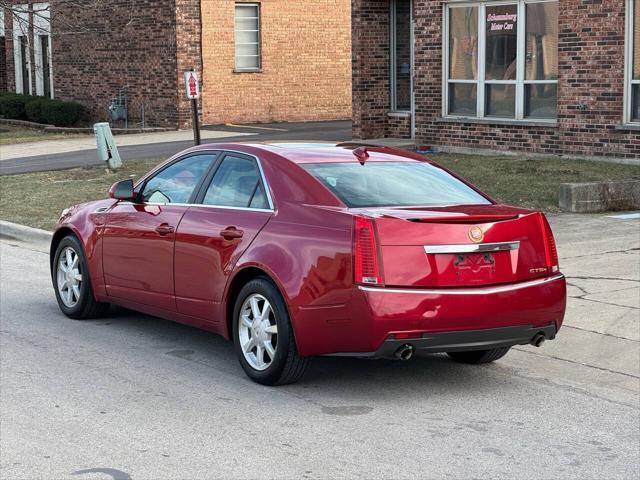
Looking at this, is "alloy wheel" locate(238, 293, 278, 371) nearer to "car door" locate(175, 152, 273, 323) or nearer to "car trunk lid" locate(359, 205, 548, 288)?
"car door" locate(175, 152, 273, 323)

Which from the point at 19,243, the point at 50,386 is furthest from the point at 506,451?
the point at 19,243

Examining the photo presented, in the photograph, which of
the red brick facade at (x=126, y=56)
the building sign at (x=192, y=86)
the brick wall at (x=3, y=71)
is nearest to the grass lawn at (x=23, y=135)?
the red brick facade at (x=126, y=56)

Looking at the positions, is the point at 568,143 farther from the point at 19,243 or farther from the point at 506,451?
the point at 506,451

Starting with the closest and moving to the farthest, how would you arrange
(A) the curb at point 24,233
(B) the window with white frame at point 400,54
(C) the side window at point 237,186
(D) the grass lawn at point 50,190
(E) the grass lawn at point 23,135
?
1. (C) the side window at point 237,186
2. (A) the curb at point 24,233
3. (D) the grass lawn at point 50,190
4. (B) the window with white frame at point 400,54
5. (E) the grass lawn at point 23,135

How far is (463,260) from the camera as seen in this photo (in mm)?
7027

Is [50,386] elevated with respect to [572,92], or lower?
lower

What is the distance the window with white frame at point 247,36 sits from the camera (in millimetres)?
33062

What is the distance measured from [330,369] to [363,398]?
793 millimetres

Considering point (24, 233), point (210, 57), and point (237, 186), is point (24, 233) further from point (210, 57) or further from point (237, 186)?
point (210, 57)

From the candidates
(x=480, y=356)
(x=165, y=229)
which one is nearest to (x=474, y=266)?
(x=480, y=356)

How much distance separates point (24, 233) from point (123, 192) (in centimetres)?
646

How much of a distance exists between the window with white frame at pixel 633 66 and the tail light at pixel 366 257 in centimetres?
1327

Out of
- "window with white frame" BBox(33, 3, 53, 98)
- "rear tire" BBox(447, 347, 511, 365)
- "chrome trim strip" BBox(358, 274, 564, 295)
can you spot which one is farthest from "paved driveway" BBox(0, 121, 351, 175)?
"chrome trim strip" BBox(358, 274, 564, 295)

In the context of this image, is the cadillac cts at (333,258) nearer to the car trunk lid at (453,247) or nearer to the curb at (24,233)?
the car trunk lid at (453,247)
